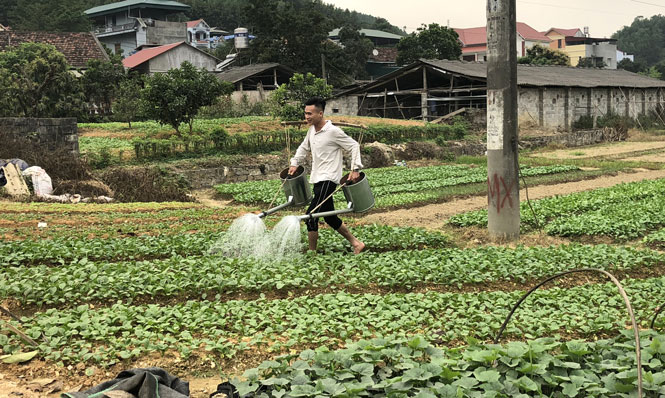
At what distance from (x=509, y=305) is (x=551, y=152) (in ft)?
87.9

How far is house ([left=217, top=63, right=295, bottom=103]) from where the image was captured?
4634cm

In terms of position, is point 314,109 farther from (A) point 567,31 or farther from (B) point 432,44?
(A) point 567,31

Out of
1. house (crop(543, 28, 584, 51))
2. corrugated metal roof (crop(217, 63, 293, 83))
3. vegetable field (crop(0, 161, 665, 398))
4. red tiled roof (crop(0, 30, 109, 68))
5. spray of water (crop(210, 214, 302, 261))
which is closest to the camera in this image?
vegetable field (crop(0, 161, 665, 398))

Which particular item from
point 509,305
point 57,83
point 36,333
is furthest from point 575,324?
point 57,83

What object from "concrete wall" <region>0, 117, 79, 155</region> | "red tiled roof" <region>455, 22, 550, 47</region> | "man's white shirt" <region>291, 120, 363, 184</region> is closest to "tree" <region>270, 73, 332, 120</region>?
"concrete wall" <region>0, 117, 79, 155</region>

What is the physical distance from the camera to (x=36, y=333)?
6.00 m

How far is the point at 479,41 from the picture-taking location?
9850 cm

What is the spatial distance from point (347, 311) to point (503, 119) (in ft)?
21.0

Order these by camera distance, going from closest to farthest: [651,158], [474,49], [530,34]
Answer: [651,158], [474,49], [530,34]

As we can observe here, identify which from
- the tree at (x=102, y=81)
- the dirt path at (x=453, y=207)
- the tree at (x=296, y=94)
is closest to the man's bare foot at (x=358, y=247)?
the dirt path at (x=453, y=207)

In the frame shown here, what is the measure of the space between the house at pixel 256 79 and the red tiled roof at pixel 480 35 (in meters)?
51.9

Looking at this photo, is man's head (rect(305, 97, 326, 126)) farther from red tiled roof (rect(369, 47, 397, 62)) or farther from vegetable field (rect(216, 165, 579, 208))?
red tiled roof (rect(369, 47, 397, 62))

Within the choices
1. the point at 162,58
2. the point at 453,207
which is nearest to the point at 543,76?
the point at 162,58

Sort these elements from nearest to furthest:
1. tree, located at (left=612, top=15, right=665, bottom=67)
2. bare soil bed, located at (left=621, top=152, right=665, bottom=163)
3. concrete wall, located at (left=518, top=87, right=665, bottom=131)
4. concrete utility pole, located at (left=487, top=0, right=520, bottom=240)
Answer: concrete utility pole, located at (left=487, top=0, right=520, bottom=240) → bare soil bed, located at (left=621, top=152, right=665, bottom=163) → concrete wall, located at (left=518, top=87, right=665, bottom=131) → tree, located at (left=612, top=15, right=665, bottom=67)
